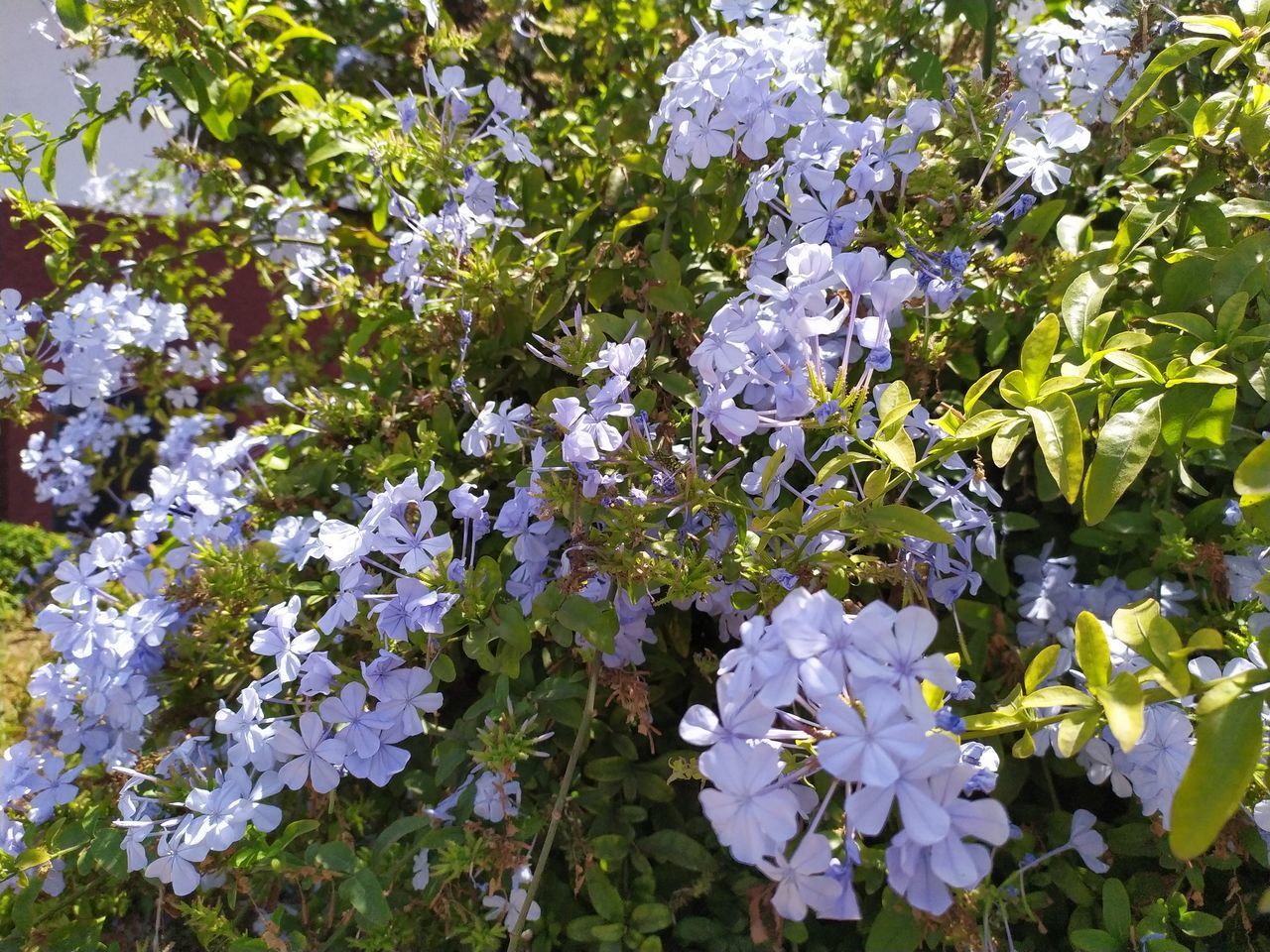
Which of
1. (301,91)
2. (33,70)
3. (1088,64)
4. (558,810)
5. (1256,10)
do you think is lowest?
(558,810)

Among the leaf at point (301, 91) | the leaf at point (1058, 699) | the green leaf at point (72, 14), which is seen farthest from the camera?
the leaf at point (301, 91)

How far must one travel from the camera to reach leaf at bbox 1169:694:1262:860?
68 centimetres

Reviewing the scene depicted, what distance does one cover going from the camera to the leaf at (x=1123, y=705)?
2.48ft

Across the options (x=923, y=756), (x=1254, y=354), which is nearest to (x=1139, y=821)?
(x=1254, y=354)

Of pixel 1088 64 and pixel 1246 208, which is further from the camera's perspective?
pixel 1088 64

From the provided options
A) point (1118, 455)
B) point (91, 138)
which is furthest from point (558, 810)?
point (91, 138)

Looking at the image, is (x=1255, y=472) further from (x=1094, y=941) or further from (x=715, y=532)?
(x=1094, y=941)

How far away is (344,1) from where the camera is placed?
2248 mm

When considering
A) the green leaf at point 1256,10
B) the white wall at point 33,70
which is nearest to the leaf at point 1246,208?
the green leaf at point 1256,10

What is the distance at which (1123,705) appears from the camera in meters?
0.79

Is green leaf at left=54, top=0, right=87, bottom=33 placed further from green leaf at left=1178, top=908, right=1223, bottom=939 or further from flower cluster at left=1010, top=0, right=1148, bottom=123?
green leaf at left=1178, top=908, right=1223, bottom=939

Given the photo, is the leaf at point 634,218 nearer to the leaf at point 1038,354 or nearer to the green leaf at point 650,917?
the leaf at point 1038,354

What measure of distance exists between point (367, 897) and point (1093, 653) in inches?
33.9

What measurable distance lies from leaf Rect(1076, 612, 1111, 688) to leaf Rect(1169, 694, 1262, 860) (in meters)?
0.13
